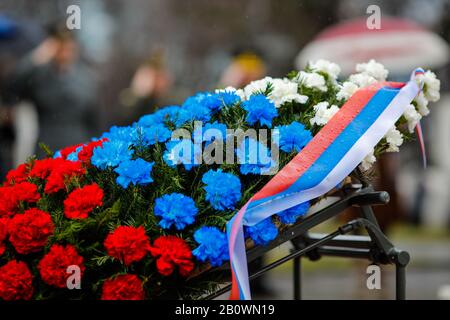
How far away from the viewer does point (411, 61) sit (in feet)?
26.6

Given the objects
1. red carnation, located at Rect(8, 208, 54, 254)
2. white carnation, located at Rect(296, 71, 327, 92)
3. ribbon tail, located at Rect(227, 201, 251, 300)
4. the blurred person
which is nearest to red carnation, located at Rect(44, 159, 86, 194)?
red carnation, located at Rect(8, 208, 54, 254)

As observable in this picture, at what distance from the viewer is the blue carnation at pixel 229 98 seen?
2.57 meters

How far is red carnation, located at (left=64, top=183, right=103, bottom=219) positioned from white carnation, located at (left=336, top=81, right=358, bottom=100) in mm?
982

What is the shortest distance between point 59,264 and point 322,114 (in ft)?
3.38

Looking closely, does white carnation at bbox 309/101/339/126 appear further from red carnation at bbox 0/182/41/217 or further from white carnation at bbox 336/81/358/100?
red carnation at bbox 0/182/41/217

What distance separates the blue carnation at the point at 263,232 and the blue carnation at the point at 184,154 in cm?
28

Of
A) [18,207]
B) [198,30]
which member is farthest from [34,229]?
[198,30]

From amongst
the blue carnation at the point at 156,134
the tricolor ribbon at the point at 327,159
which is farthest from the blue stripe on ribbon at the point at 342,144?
the blue carnation at the point at 156,134

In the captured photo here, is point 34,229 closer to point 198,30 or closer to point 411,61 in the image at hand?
point 411,61

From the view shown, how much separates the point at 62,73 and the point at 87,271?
3.64 meters

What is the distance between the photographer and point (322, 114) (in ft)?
8.39

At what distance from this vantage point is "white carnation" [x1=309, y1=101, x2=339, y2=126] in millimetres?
2535

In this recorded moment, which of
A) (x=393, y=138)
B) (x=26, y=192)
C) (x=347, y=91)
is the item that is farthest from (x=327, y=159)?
(x=26, y=192)

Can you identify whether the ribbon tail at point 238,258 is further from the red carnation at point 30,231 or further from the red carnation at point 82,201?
the red carnation at point 30,231
